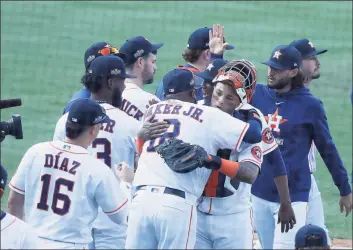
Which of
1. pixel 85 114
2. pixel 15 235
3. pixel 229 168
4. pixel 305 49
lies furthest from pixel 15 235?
pixel 305 49

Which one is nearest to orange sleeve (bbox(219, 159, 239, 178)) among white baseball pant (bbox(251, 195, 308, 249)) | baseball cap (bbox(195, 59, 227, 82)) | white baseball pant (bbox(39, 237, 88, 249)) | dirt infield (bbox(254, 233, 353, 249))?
baseball cap (bbox(195, 59, 227, 82))

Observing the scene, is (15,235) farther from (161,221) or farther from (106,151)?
(106,151)

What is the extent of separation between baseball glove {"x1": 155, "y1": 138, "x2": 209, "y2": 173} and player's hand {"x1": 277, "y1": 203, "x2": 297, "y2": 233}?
108cm

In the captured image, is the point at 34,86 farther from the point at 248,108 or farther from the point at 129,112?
the point at 248,108

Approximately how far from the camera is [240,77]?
548 cm

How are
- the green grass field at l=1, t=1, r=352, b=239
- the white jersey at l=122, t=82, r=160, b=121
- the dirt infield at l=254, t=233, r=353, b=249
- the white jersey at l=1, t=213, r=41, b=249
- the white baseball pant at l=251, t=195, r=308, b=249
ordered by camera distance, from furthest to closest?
the green grass field at l=1, t=1, r=352, b=239
the dirt infield at l=254, t=233, r=353, b=249
the white baseball pant at l=251, t=195, r=308, b=249
the white jersey at l=122, t=82, r=160, b=121
the white jersey at l=1, t=213, r=41, b=249

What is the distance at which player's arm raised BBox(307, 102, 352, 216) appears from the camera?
6.54 metres

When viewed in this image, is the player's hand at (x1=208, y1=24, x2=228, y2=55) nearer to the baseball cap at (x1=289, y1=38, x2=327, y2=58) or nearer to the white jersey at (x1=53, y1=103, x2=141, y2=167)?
the baseball cap at (x1=289, y1=38, x2=327, y2=58)

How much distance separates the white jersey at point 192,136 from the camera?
515cm

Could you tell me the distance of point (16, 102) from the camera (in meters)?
5.38

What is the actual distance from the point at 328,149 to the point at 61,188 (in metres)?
2.32

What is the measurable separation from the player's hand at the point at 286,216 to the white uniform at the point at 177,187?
3.05 feet

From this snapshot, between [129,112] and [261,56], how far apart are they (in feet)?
30.9

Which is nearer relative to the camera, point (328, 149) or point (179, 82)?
point (179, 82)
